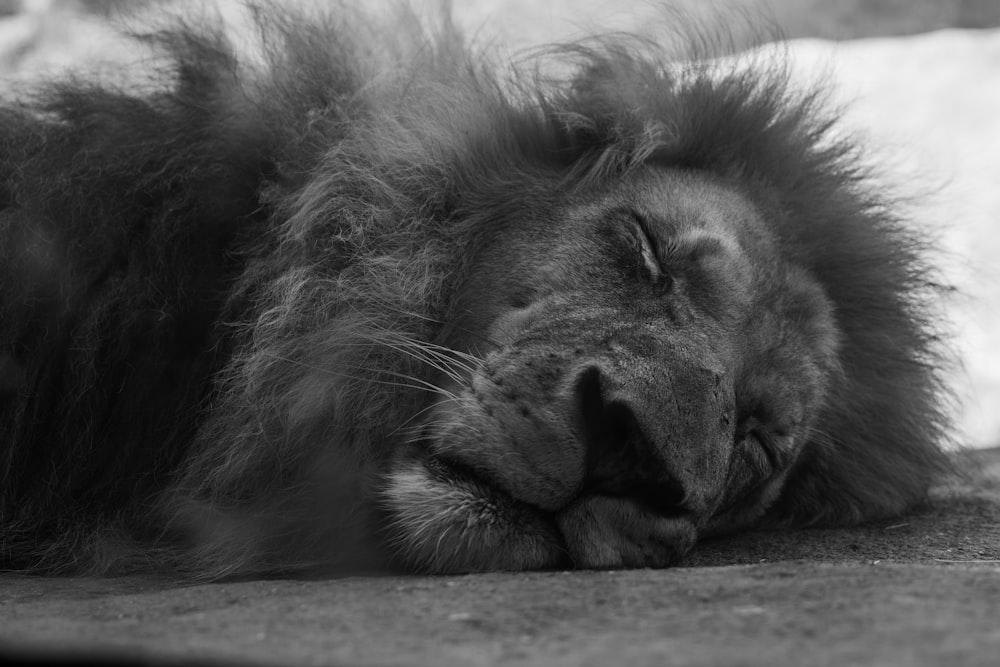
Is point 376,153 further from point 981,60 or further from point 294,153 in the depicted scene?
point 981,60

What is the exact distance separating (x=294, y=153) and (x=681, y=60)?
1042 mm

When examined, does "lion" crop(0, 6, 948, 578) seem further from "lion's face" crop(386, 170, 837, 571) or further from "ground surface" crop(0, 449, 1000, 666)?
"ground surface" crop(0, 449, 1000, 666)

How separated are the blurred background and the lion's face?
775 mm

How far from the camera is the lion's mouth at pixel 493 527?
86.0 inches

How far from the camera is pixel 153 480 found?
254cm

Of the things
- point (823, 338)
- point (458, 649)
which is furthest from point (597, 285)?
point (458, 649)

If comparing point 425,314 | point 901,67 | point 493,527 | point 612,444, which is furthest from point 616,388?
point 901,67

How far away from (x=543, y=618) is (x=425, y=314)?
0.97 meters

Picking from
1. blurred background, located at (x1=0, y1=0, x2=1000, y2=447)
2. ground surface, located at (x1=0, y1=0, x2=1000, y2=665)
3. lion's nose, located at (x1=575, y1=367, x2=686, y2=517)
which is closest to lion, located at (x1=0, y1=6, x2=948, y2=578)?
lion's nose, located at (x1=575, y1=367, x2=686, y2=517)

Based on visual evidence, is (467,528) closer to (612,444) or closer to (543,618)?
(612,444)

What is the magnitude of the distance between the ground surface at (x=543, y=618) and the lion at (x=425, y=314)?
0.20 meters

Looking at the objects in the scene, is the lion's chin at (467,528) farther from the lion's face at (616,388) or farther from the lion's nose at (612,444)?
the lion's nose at (612,444)

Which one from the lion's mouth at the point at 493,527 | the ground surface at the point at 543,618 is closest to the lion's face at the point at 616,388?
the lion's mouth at the point at 493,527

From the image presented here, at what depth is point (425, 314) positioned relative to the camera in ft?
8.18
